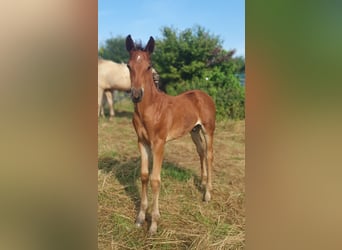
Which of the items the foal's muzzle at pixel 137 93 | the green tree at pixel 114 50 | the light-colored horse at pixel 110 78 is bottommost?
the foal's muzzle at pixel 137 93

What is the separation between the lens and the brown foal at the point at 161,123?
46.5 inches

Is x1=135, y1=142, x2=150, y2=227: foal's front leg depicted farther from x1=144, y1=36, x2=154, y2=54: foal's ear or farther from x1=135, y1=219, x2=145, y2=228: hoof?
x1=144, y1=36, x2=154, y2=54: foal's ear

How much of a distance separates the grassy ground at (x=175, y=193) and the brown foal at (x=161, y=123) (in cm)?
3

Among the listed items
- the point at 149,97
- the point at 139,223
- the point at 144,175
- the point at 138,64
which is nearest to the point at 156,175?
the point at 144,175

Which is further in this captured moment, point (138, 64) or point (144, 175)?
point (144, 175)

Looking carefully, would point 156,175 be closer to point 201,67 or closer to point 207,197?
point 207,197

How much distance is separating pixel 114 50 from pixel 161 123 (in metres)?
0.30

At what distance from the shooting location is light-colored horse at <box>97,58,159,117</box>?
1.16 meters

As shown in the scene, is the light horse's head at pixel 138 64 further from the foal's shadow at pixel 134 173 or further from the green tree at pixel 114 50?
the foal's shadow at pixel 134 173

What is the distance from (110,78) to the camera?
1.15m

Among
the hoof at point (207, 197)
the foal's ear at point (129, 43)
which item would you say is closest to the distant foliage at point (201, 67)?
the foal's ear at point (129, 43)
